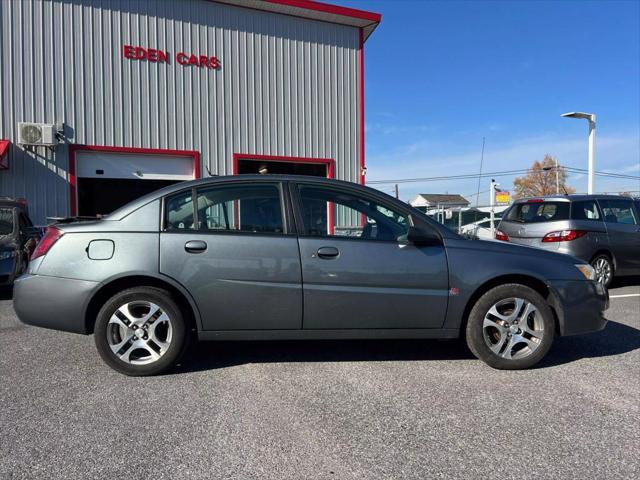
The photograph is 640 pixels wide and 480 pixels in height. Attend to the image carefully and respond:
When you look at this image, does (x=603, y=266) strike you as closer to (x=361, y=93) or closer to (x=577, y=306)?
(x=577, y=306)

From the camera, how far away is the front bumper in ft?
12.7

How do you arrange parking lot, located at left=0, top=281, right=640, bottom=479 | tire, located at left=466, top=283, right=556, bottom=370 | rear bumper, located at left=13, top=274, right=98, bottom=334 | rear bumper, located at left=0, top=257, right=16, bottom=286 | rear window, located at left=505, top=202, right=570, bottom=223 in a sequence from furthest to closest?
1. rear window, located at left=505, top=202, right=570, bottom=223
2. rear bumper, located at left=0, top=257, right=16, bottom=286
3. tire, located at left=466, top=283, right=556, bottom=370
4. rear bumper, located at left=13, top=274, right=98, bottom=334
5. parking lot, located at left=0, top=281, right=640, bottom=479

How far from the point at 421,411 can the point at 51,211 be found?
1127 centimetres

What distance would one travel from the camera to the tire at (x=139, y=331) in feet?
11.6

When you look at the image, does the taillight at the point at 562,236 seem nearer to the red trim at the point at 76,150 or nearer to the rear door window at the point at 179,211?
the rear door window at the point at 179,211

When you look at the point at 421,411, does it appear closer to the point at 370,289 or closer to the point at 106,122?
the point at 370,289

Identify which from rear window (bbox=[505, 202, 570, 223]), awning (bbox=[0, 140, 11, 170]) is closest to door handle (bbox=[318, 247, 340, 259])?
rear window (bbox=[505, 202, 570, 223])

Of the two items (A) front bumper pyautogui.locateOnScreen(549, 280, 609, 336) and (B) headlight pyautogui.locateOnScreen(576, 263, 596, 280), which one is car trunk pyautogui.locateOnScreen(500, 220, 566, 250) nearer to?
(B) headlight pyautogui.locateOnScreen(576, 263, 596, 280)

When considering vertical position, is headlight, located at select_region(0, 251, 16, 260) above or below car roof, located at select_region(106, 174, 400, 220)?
below

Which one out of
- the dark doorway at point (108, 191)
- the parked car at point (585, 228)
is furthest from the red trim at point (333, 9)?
the parked car at point (585, 228)

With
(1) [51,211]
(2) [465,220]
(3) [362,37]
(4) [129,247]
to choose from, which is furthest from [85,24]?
(2) [465,220]

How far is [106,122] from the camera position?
38.9 feet

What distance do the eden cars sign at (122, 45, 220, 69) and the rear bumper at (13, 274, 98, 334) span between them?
398 inches

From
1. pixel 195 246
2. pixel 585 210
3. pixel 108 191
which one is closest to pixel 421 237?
pixel 195 246
